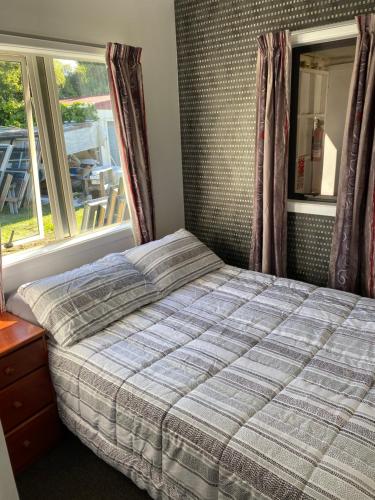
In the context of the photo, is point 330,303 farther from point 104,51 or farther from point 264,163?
point 104,51

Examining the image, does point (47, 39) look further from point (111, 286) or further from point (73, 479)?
point (73, 479)

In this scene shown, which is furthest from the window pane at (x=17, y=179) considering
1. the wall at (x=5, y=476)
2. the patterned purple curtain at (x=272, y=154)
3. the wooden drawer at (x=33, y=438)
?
the wall at (x=5, y=476)

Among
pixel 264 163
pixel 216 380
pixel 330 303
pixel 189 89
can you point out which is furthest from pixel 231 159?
pixel 216 380

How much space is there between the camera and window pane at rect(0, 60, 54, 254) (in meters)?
2.17

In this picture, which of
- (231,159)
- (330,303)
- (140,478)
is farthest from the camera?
(231,159)

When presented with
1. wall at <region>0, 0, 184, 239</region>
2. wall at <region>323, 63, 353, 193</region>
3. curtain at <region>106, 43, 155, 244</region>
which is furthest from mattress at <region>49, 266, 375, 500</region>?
wall at <region>0, 0, 184, 239</region>

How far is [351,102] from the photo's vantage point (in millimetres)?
2203

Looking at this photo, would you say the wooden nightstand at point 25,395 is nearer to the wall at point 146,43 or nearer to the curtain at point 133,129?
the wall at point 146,43

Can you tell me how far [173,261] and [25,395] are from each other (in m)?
1.13

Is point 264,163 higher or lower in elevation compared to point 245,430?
higher

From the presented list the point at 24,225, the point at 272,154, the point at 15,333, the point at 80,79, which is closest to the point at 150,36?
the point at 80,79

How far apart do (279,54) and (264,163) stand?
0.65 meters

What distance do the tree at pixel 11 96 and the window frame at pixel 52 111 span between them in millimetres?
41

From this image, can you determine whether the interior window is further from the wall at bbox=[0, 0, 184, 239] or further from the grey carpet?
the grey carpet
